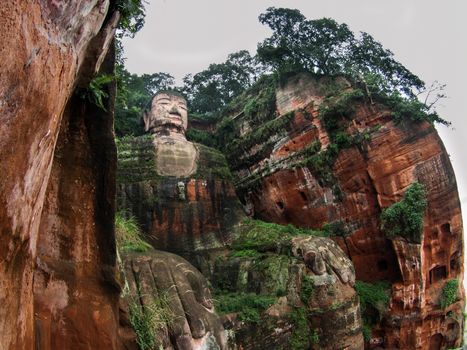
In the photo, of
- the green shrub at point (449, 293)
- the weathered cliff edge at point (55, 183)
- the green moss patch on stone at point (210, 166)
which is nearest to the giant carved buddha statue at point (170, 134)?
the green moss patch on stone at point (210, 166)

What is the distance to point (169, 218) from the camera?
515 inches

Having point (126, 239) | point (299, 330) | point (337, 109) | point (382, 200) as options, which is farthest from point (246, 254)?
point (337, 109)

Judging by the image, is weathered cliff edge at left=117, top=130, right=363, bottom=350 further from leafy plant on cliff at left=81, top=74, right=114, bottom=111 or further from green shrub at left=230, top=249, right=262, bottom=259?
leafy plant on cliff at left=81, top=74, right=114, bottom=111

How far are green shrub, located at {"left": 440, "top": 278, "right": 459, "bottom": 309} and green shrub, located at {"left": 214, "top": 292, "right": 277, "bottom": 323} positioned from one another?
301 inches

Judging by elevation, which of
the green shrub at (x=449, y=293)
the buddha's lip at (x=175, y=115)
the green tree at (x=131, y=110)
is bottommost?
the green shrub at (x=449, y=293)

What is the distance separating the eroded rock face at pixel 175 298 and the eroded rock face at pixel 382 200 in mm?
8000

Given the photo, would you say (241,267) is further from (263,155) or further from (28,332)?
(28,332)

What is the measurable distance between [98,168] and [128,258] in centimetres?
353

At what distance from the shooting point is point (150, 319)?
20.8ft

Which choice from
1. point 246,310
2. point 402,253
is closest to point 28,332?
point 246,310

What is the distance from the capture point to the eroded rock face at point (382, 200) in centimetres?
1395

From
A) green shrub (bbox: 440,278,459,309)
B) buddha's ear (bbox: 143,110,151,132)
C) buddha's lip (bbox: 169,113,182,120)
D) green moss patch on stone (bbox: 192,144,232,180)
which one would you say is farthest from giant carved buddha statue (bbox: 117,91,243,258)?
green shrub (bbox: 440,278,459,309)

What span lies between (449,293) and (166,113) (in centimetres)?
1182

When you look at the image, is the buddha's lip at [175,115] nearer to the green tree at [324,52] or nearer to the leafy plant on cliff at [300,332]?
the green tree at [324,52]
